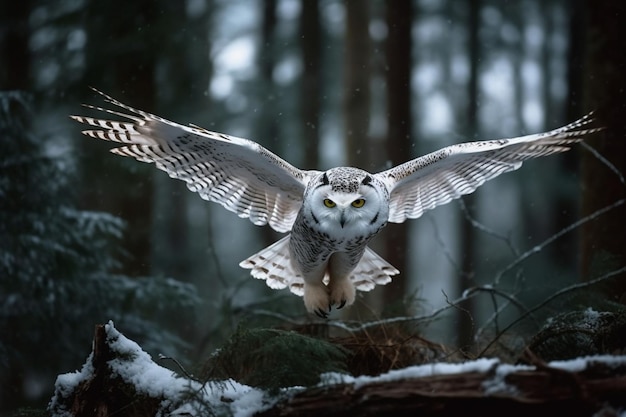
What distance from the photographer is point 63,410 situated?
206cm

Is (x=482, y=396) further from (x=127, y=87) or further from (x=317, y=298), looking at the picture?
(x=127, y=87)

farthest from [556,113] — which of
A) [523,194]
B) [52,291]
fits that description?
[52,291]

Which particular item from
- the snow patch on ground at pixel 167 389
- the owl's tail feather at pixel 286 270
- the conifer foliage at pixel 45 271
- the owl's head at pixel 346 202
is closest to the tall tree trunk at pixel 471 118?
the owl's tail feather at pixel 286 270

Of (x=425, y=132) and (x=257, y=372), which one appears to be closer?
(x=257, y=372)

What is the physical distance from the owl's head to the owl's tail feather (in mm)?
745

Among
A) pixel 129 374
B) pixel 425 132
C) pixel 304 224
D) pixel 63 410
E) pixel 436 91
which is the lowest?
pixel 63 410

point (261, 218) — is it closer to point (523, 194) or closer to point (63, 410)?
point (63, 410)

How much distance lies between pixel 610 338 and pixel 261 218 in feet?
5.73

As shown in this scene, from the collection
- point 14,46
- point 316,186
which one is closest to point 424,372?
point 316,186

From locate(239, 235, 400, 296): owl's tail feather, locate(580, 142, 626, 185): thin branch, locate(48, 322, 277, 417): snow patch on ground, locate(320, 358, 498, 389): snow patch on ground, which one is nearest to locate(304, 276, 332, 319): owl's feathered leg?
locate(239, 235, 400, 296): owl's tail feather

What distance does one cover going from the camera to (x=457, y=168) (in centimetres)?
296

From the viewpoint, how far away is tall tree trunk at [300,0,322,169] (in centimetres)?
565

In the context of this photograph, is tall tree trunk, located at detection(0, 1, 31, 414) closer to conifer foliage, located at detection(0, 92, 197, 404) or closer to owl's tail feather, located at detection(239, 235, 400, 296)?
conifer foliage, located at detection(0, 92, 197, 404)

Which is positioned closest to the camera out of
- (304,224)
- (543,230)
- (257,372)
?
(257,372)
